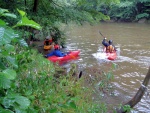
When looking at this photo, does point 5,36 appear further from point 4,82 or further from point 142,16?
point 142,16

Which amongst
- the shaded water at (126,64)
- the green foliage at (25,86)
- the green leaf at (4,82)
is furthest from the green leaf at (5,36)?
the shaded water at (126,64)

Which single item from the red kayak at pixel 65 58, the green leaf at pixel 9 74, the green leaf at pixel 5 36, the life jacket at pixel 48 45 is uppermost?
the green leaf at pixel 5 36

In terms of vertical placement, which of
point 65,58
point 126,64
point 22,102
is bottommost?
point 126,64

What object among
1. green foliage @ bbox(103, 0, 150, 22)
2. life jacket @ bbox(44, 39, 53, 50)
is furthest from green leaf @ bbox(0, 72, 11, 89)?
green foliage @ bbox(103, 0, 150, 22)

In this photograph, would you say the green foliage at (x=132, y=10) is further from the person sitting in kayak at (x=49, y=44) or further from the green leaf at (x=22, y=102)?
the green leaf at (x=22, y=102)

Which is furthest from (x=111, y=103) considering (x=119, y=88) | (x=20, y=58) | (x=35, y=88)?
(x=20, y=58)

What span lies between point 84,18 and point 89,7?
0.79 m

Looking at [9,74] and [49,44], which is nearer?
[9,74]

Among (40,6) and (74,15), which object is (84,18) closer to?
(74,15)

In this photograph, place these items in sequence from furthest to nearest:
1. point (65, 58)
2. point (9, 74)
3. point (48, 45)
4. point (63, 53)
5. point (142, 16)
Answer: point (142, 16), point (48, 45), point (63, 53), point (65, 58), point (9, 74)

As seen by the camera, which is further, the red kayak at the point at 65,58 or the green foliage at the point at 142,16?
the green foliage at the point at 142,16

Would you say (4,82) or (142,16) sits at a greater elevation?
(142,16)

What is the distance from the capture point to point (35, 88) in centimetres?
271

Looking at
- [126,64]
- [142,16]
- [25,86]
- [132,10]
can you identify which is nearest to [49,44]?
[126,64]
